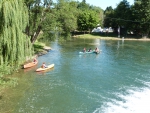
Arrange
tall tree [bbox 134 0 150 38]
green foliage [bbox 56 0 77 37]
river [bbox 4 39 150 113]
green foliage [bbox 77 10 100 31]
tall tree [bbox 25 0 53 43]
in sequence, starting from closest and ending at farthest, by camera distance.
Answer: river [bbox 4 39 150 113] → tall tree [bbox 25 0 53 43] → green foliage [bbox 56 0 77 37] → tall tree [bbox 134 0 150 38] → green foliage [bbox 77 10 100 31]

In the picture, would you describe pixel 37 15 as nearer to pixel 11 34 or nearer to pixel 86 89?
pixel 86 89

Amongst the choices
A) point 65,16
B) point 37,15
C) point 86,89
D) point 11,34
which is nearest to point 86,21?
point 65,16

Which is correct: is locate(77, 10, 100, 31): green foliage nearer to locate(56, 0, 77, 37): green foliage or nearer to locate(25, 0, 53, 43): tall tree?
locate(56, 0, 77, 37): green foliage

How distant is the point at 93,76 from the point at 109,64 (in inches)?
323

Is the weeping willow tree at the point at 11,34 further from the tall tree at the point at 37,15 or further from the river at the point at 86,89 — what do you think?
the tall tree at the point at 37,15

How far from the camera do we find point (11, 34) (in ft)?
55.8

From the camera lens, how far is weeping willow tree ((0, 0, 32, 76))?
1631 cm

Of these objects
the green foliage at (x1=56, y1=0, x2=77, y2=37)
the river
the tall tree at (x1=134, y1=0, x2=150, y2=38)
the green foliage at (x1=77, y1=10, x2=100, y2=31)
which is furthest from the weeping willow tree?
the green foliage at (x1=77, y1=10, x2=100, y2=31)

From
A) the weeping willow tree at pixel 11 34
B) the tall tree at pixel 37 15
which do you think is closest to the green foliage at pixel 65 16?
the tall tree at pixel 37 15

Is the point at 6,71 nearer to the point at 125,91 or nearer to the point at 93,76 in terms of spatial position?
the point at 125,91

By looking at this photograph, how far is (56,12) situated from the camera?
132 feet

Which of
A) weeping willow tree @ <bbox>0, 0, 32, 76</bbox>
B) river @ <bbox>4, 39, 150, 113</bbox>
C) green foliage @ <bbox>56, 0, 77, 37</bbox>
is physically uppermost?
green foliage @ <bbox>56, 0, 77, 37</bbox>

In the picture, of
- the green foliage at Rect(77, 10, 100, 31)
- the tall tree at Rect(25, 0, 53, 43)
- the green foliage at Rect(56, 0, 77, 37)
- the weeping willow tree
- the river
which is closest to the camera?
the weeping willow tree

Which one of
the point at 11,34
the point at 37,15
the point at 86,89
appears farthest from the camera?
the point at 37,15
